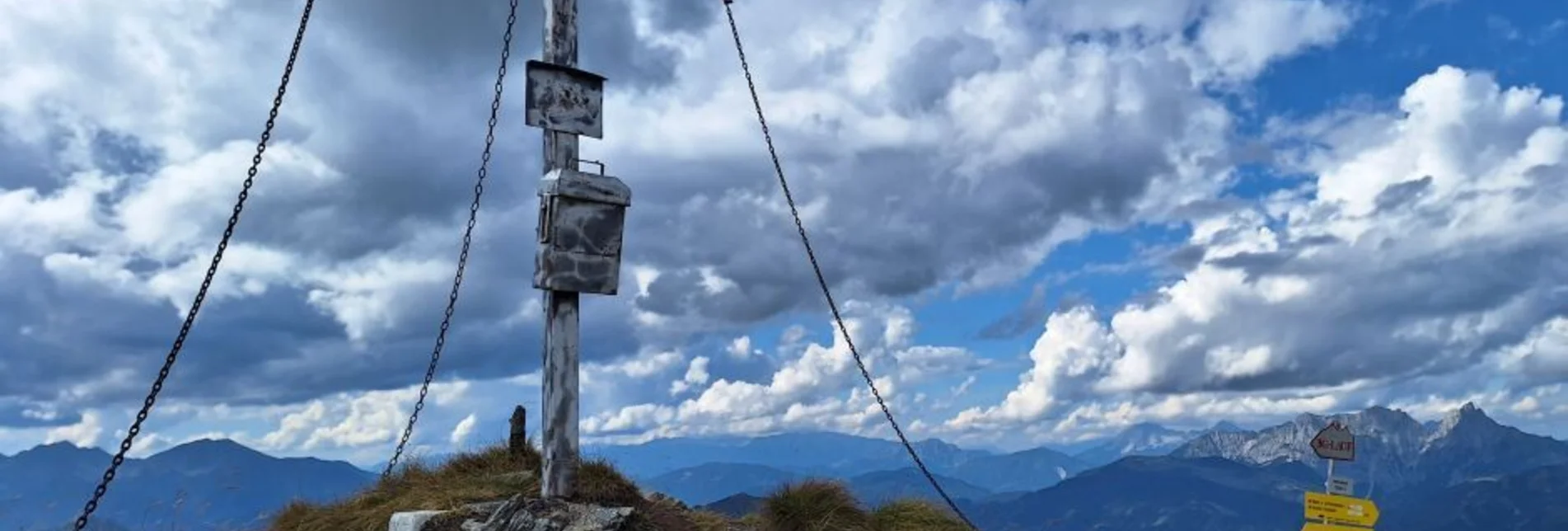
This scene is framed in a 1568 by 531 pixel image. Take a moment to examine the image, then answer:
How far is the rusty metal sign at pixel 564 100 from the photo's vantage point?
556 inches

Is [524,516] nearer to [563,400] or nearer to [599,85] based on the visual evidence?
[563,400]

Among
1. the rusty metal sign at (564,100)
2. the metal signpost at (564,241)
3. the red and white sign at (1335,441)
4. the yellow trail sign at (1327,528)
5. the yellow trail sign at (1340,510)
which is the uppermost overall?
the rusty metal sign at (564,100)

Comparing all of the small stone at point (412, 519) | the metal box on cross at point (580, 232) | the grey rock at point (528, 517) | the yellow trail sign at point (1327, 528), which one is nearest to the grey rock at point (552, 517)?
the grey rock at point (528, 517)

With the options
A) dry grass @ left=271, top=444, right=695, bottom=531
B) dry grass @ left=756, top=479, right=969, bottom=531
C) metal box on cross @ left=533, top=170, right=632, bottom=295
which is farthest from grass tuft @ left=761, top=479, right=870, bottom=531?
metal box on cross @ left=533, top=170, right=632, bottom=295

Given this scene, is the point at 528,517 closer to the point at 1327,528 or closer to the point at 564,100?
the point at 564,100

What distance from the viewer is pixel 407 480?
1622 centimetres

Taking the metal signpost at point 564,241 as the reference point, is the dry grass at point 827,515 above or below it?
below

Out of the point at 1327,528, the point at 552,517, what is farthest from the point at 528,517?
the point at 1327,528

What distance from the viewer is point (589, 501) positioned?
542 inches

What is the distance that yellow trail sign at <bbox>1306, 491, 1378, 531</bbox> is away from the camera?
63.4 ft

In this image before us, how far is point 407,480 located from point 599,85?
244 inches

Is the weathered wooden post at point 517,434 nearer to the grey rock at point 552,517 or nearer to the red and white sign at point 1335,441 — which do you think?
the grey rock at point 552,517

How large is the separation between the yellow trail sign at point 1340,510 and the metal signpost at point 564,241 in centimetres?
1261

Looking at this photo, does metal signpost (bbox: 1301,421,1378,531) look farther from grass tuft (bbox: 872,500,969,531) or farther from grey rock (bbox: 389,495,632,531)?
grey rock (bbox: 389,495,632,531)
